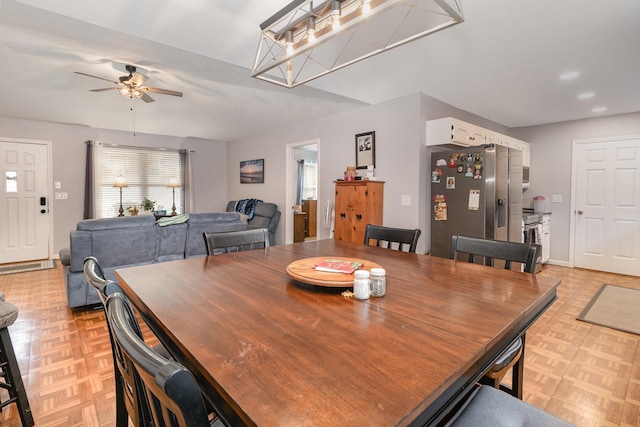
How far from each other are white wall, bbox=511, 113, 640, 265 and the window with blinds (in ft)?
22.2

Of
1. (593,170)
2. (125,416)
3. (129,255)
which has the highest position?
(593,170)

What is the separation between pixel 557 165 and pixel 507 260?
15.3ft

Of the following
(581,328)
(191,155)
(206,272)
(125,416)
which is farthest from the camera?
(191,155)

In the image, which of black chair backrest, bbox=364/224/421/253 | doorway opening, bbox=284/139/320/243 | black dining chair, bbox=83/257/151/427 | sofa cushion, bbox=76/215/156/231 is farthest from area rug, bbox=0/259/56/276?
black chair backrest, bbox=364/224/421/253

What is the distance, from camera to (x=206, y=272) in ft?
4.94

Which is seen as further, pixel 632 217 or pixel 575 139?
pixel 575 139

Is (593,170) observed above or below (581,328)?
above

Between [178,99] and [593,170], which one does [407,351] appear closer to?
[178,99]

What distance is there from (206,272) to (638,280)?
5649 millimetres

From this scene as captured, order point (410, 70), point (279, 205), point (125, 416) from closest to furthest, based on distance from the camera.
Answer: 1. point (125, 416)
2. point (410, 70)
3. point (279, 205)

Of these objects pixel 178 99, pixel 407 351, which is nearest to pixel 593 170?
pixel 407 351

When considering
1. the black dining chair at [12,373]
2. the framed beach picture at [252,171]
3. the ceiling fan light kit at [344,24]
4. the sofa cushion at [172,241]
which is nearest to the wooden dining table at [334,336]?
the black dining chair at [12,373]

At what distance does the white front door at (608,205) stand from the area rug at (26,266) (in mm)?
8141

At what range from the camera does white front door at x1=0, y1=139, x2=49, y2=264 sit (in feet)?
17.0
